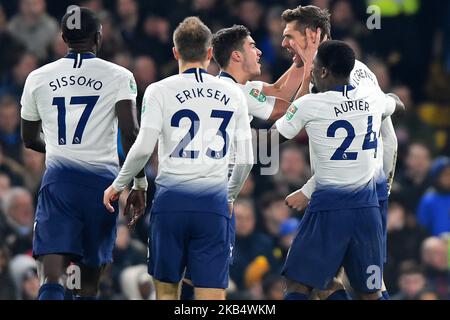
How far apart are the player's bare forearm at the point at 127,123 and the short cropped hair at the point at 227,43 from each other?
0.86m

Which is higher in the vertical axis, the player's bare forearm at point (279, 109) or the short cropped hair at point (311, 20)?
the short cropped hair at point (311, 20)

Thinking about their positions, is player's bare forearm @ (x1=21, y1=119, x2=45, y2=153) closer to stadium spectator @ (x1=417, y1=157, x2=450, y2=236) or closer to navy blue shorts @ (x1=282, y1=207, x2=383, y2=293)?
navy blue shorts @ (x1=282, y1=207, x2=383, y2=293)

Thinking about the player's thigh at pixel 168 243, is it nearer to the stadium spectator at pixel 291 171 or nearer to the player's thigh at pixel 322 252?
the player's thigh at pixel 322 252

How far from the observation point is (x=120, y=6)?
17062 mm

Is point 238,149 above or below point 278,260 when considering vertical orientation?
above

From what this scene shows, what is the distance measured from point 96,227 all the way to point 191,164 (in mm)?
937

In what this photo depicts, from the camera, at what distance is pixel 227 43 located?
10.6 meters

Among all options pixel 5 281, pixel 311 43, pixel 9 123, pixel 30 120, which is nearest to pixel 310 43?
pixel 311 43

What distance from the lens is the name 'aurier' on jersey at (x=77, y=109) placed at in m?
10.1

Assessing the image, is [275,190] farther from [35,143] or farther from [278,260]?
[35,143]

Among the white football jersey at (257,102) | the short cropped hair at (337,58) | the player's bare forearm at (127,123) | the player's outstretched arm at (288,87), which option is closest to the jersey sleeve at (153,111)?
the player's bare forearm at (127,123)

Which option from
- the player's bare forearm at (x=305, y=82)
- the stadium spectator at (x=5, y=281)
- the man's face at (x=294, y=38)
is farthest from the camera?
the stadium spectator at (x=5, y=281)

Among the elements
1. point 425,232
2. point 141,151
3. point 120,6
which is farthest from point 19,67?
point 141,151
